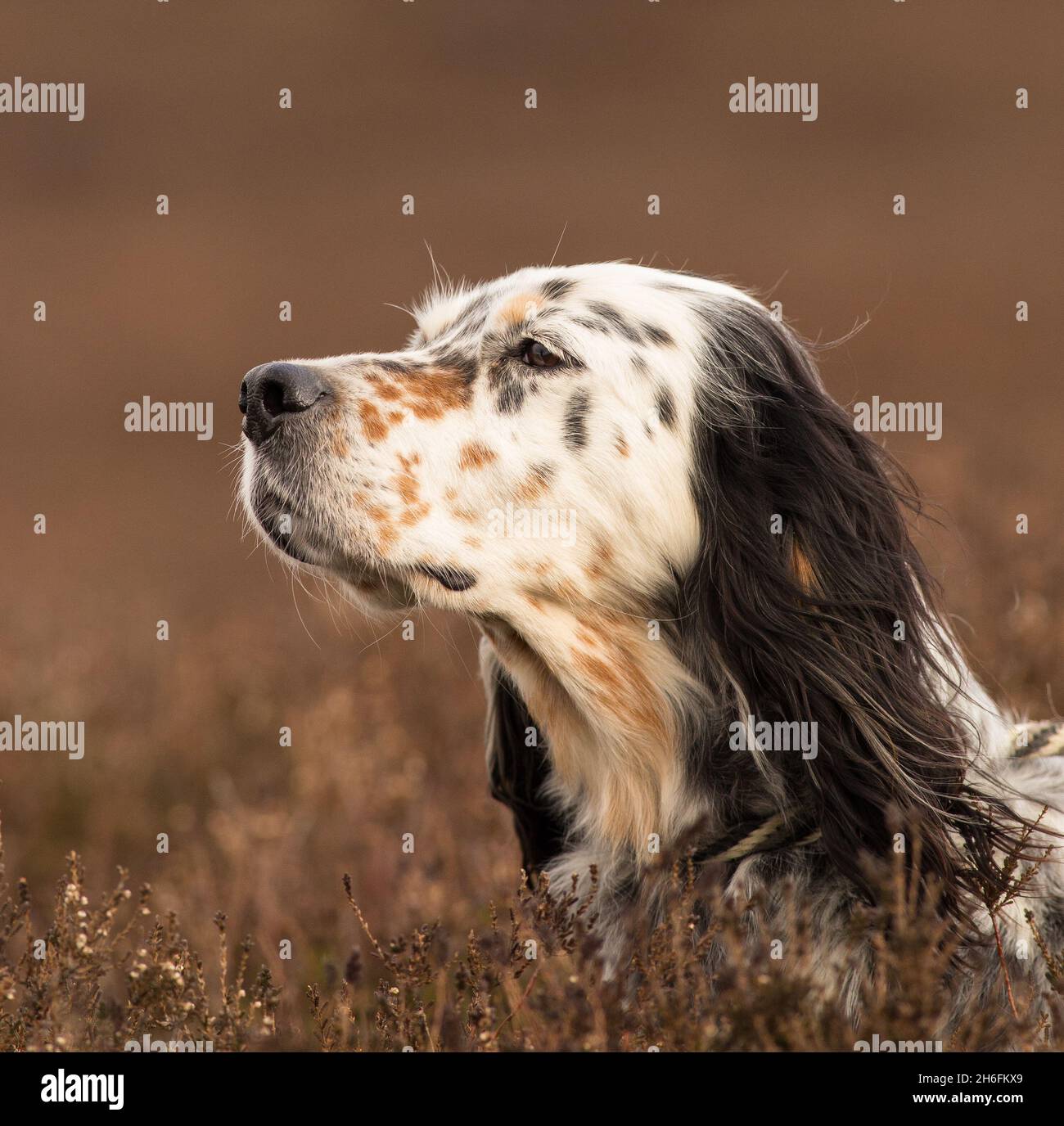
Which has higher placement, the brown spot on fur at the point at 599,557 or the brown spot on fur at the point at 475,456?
the brown spot on fur at the point at 475,456

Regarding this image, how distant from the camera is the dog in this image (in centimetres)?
304

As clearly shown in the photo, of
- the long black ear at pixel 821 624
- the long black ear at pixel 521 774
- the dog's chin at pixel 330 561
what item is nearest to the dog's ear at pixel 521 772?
the long black ear at pixel 521 774

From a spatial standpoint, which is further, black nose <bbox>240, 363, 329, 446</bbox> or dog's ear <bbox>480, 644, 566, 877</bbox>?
dog's ear <bbox>480, 644, 566, 877</bbox>

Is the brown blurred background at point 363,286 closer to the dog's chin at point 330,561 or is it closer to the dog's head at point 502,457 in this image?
the dog's chin at point 330,561

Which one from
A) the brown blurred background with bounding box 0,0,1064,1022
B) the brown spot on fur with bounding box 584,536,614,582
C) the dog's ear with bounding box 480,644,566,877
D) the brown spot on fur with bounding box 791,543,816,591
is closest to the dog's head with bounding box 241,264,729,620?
the brown spot on fur with bounding box 584,536,614,582

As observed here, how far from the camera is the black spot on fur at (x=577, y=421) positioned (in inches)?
127

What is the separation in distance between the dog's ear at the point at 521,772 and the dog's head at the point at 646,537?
0.97 ft

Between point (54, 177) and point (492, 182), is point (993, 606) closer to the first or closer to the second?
point (492, 182)

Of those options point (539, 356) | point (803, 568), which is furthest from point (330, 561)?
point (803, 568)

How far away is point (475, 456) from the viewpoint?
3.19m

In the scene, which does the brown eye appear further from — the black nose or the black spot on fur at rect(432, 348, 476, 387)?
the black nose

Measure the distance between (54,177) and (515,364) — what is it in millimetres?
20352

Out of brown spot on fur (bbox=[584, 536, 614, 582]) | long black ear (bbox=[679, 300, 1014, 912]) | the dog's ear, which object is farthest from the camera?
the dog's ear

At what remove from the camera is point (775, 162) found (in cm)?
2064
